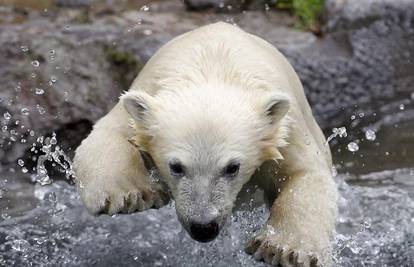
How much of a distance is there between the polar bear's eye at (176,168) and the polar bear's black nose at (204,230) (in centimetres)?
29

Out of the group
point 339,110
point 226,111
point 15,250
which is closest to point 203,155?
point 226,111

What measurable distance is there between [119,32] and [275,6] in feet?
5.99

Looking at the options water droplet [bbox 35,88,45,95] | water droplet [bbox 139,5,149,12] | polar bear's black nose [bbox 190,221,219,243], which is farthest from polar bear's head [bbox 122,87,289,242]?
water droplet [bbox 139,5,149,12]

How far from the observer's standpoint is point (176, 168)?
15.7 ft

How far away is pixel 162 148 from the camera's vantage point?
4922 millimetres

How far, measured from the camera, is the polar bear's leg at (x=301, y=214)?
4879 millimetres

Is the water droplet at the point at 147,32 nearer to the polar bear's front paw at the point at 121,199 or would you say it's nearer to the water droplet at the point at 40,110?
the water droplet at the point at 40,110

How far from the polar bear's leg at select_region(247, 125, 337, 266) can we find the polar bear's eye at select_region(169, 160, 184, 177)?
52cm

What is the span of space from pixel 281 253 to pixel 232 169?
474mm

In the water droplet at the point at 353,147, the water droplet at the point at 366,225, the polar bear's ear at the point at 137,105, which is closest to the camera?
the polar bear's ear at the point at 137,105

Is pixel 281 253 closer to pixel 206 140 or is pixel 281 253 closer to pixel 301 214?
Result: pixel 301 214

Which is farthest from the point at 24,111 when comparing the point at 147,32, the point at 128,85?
the point at 147,32

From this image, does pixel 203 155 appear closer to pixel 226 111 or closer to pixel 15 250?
pixel 226 111

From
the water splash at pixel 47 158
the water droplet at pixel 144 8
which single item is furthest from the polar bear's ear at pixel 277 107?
the water droplet at pixel 144 8
